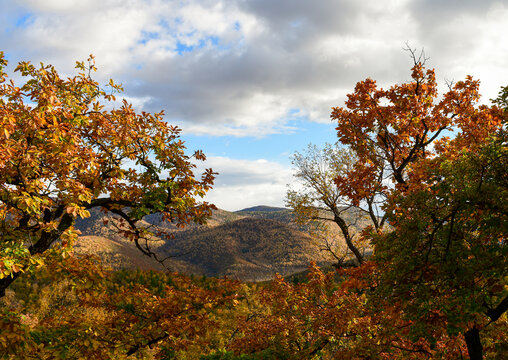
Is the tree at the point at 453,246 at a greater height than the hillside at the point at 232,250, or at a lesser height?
greater

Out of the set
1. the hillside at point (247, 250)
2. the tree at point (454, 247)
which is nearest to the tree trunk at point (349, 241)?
the tree at point (454, 247)

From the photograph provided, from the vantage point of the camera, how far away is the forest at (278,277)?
5539mm

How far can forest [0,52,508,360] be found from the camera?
554cm

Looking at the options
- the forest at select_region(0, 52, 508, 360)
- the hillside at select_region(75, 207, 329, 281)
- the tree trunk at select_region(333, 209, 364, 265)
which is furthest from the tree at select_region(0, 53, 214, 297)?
the hillside at select_region(75, 207, 329, 281)

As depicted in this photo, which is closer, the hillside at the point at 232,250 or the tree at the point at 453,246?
the tree at the point at 453,246

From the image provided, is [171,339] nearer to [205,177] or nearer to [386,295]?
[205,177]

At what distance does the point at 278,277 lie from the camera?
13641 mm

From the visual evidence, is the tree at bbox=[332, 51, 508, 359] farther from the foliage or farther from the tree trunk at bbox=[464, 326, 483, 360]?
the foliage

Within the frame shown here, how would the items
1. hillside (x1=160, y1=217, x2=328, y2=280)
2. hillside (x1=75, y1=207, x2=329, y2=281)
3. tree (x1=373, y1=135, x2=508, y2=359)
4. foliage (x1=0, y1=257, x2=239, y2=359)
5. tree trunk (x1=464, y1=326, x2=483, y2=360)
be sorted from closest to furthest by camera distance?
1. tree (x1=373, y1=135, x2=508, y2=359)
2. foliage (x1=0, y1=257, x2=239, y2=359)
3. tree trunk (x1=464, y1=326, x2=483, y2=360)
4. hillside (x1=75, y1=207, x2=329, y2=281)
5. hillside (x1=160, y1=217, x2=328, y2=280)

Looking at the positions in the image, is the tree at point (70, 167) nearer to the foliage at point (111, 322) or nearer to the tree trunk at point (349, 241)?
the foliage at point (111, 322)

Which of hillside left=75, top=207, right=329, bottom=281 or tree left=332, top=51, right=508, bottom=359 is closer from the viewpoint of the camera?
tree left=332, top=51, right=508, bottom=359

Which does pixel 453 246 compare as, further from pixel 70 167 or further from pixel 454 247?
pixel 70 167

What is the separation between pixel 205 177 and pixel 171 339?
14.0ft

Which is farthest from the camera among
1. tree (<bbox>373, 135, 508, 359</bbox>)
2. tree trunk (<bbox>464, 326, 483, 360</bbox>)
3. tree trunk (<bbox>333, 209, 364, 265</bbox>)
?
tree trunk (<bbox>333, 209, 364, 265</bbox>)
